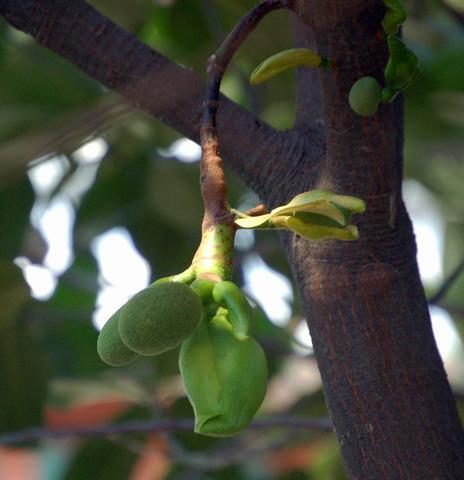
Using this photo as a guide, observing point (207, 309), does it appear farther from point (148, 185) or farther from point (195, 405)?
point (148, 185)

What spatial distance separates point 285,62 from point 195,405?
9.0 inches


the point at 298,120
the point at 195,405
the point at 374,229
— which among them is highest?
the point at 298,120

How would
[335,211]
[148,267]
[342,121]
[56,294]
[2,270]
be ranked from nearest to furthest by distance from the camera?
[335,211] → [342,121] → [2,270] → [148,267] → [56,294]

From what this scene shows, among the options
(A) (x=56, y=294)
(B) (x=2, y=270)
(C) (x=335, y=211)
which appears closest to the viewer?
(C) (x=335, y=211)

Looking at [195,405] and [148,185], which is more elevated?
[148,185]

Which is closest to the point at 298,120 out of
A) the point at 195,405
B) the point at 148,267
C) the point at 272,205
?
the point at 272,205

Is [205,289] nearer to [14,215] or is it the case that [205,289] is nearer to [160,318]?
[160,318]

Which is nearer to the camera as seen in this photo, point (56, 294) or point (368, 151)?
point (368, 151)

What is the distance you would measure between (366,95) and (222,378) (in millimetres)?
218

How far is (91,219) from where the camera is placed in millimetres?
1667

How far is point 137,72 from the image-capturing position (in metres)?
0.83

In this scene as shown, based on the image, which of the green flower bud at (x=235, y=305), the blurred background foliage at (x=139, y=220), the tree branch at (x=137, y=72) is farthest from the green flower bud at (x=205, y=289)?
the blurred background foliage at (x=139, y=220)

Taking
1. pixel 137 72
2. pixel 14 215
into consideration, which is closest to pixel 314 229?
pixel 137 72

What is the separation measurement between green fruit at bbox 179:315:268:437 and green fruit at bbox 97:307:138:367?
0.04 meters
